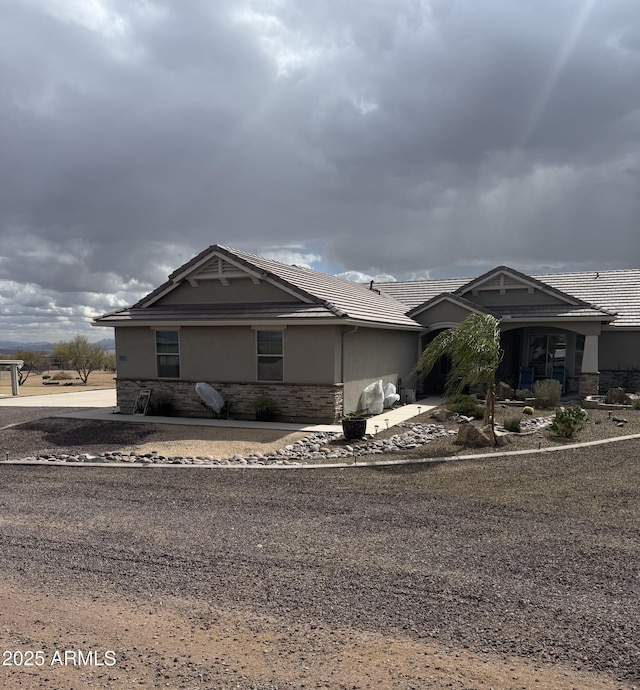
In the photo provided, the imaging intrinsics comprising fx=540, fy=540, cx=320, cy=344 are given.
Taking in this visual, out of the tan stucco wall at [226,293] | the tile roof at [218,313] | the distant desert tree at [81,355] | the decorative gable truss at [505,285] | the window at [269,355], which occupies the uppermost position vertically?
the decorative gable truss at [505,285]

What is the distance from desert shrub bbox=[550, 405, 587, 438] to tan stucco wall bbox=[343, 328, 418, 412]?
5.75 meters

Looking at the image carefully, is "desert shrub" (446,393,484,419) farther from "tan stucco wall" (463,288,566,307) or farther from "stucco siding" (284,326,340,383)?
"tan stucco wall" (463,288,566,307)

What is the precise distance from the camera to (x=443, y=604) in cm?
452

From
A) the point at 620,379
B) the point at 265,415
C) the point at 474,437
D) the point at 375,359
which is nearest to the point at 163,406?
the point at 265,415

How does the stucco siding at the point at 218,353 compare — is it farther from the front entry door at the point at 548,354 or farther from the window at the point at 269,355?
the front entry door at the point at 548,354

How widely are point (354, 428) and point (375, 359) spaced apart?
17.8 ft

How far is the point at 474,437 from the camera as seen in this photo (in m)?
11.7

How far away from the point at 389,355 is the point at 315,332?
4747 millimetres

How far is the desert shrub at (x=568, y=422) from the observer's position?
1198 centimetres

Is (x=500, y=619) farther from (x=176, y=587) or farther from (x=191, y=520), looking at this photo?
(x=191, y=520)

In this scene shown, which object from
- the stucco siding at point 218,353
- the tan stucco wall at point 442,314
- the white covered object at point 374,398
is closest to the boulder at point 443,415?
the white covered object at point 374,398

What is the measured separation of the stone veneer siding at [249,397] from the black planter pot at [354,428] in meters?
2.25

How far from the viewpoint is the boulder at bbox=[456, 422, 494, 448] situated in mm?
11539

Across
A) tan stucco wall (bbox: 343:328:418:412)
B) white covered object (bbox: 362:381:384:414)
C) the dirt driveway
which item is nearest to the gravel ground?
the dirt driveway
